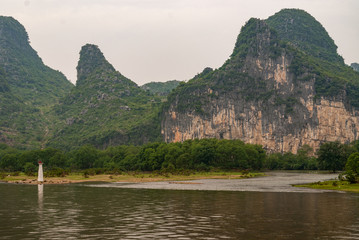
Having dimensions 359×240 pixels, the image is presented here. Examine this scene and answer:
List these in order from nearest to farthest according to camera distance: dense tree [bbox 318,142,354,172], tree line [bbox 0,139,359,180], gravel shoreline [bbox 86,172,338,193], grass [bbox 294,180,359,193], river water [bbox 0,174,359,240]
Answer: river water [bbox 0,174,359,240]
grass [bbox 294,180,359,193]
gravel shoreline [bbox 86,172,338,193]
dense tree [bbox 318,142,354,172]
tree line [bbox 0,139,359,180]

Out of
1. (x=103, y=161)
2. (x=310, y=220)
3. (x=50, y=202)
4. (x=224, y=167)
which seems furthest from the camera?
(x=103, y=161)

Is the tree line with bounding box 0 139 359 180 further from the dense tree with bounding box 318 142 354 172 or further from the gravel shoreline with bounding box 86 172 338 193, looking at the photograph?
the gravel shoreline with bounding box 86 172 338 193

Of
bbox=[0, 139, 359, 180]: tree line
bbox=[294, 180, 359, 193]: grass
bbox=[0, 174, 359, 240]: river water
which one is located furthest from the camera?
bbox=[0, 139, 359, 180]: tree line

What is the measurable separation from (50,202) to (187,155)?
93976mm

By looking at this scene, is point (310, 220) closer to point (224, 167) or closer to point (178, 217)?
point (178, 217)

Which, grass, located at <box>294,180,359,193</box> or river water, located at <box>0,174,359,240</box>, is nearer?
river water, located at <box>0,174,359,240</box>

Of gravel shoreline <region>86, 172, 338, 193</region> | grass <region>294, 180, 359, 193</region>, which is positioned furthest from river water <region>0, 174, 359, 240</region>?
gravel shoreline <region>86, 172, 338, 193</region>

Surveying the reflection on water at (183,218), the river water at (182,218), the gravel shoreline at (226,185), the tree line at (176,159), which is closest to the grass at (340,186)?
the gravel shoreline at (226,185)

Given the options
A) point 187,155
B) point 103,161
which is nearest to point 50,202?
point 187,155

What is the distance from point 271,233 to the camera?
2884 cm

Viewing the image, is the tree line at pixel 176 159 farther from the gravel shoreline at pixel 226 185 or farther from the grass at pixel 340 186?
the grass at pixel 340 186

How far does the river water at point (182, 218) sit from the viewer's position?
28.7 m

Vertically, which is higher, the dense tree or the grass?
the dense tree

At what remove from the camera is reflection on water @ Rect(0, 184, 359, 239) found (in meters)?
28.7
